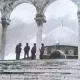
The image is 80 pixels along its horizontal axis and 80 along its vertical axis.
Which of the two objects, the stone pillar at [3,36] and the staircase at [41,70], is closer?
the staircase at [41,70]

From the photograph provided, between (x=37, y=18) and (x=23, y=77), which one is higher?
(x=37, y=18)

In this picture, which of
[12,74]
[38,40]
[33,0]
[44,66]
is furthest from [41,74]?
[33,0]

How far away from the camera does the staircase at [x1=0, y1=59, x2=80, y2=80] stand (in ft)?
62.6

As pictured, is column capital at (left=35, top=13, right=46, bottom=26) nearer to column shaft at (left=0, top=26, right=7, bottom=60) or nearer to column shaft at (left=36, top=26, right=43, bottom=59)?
column shaft at (left=36, top=26, right=43, bottom=59)

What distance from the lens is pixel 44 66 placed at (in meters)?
19.8

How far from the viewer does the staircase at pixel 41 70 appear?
62.6 ft

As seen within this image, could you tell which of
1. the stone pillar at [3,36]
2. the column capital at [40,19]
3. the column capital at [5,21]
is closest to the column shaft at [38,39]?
the column capital at [40,19]

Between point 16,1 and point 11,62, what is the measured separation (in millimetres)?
6981

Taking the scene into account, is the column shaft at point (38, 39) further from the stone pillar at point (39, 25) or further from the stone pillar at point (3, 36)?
the stone pillar at point (3, 36)

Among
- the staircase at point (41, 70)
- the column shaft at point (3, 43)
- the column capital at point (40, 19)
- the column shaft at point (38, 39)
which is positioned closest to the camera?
the staircase at point (41, 70)

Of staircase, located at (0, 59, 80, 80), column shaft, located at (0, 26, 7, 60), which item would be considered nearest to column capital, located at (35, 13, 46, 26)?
column shaft, located at (0, 26, 7, 60)

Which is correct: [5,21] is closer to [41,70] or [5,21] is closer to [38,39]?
[38,39]

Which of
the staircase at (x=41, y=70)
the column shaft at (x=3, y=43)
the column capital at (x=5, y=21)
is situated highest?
the column capital at (x=5, y=21)

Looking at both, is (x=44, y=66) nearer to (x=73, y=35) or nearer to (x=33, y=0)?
(x=33, y=0)
